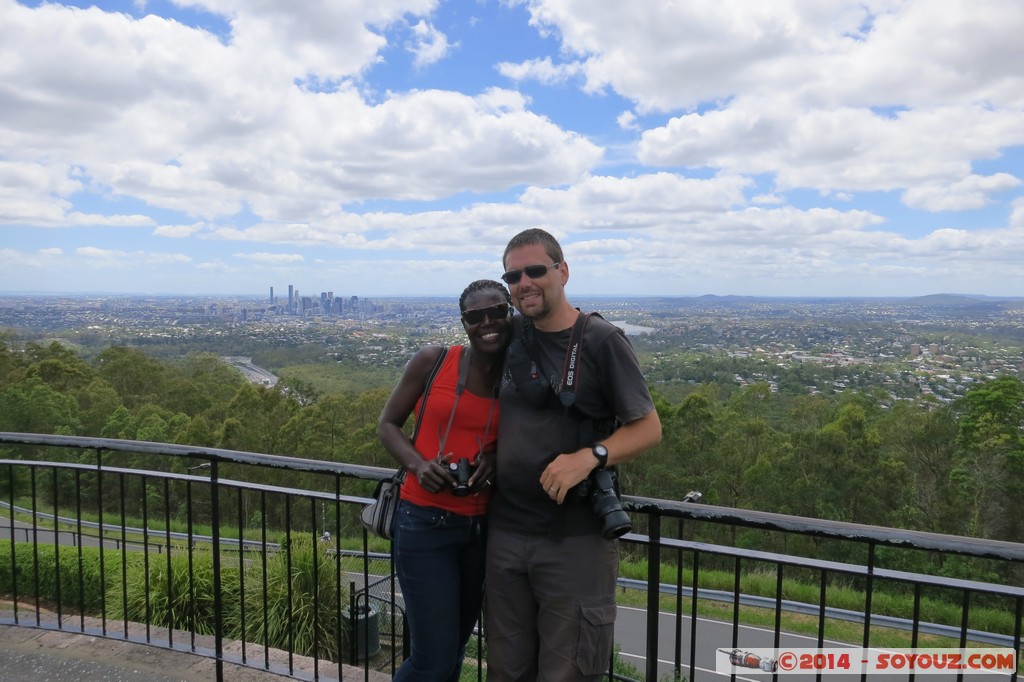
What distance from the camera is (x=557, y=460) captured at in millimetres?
2049

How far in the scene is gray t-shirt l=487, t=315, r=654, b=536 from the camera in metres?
2.11

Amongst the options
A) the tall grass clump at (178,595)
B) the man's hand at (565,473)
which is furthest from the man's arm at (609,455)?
the tall grass clump at (178,595)

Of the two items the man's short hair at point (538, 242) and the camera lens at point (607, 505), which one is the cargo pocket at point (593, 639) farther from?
the man's short hair at point (538, 242)

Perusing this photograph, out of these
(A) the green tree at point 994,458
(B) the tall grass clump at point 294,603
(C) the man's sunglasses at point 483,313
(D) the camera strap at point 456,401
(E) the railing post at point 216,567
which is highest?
(C) the man's sunglasses at point 483,313

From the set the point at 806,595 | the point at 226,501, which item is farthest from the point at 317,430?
the point at 806,595

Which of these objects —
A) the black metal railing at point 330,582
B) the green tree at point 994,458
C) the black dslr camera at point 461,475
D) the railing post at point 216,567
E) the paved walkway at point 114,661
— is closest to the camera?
the black dslr camera at point 461,475

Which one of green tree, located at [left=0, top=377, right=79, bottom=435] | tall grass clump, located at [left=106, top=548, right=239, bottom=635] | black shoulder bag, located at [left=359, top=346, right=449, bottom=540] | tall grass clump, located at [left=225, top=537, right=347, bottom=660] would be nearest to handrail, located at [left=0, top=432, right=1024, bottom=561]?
black shoulder bag, located at [left=359, top=346, right=449, bottom=540]

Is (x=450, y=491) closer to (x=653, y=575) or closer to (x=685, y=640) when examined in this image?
(x=653, y=575)

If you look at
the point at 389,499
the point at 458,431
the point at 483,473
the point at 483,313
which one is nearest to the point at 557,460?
the point at 483,473

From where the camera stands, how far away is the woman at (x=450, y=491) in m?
2.26

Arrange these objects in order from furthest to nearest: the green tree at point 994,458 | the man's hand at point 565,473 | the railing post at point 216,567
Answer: the green tree at point 994,458 < the railing post at point 216,567 < the man's hand at point 565,473

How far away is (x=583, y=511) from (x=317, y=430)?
123 ft

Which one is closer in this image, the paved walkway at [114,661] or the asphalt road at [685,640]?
the paved walkway at [114,661]

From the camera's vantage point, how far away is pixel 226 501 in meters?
32.5
